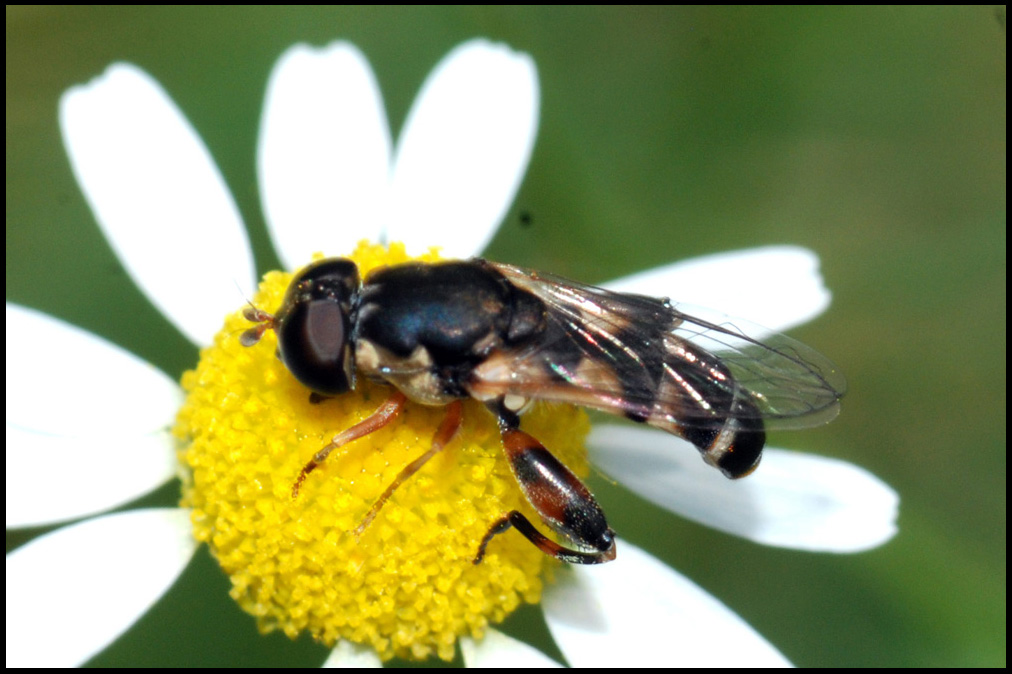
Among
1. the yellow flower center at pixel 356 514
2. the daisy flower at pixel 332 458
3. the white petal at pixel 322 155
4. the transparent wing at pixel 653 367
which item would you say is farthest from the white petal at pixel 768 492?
the white petal at pixel 322 155

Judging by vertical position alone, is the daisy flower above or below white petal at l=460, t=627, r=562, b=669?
above

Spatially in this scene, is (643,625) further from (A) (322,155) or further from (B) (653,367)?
(A) (322,155)

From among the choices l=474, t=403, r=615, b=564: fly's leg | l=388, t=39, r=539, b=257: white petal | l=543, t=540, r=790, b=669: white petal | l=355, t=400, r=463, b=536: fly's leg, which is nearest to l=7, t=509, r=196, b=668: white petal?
l=355, t=400, r=463, b=536: fly's leg

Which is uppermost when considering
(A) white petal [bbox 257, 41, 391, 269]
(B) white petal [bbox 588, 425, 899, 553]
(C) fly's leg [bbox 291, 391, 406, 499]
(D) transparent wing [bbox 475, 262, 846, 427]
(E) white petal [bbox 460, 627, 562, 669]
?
(A) white petal [bbox 257, 41, 391, 269]

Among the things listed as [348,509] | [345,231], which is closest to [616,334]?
[348,509]

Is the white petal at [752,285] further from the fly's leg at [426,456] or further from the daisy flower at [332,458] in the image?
the fly's leg at [426,456]

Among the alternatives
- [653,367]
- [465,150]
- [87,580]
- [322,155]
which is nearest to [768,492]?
[653,367]

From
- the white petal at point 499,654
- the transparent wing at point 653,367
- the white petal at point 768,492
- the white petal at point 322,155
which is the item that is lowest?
the white petal at point 499,654

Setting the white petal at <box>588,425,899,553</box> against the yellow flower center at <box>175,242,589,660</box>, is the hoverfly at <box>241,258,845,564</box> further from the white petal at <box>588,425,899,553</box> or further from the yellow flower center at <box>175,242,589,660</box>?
the white petal at <box>588,425,899,553</box>

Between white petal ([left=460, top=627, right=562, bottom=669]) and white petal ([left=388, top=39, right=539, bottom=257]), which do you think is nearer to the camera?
white petal ([left=460, top=627, right=562, bottom=669])
